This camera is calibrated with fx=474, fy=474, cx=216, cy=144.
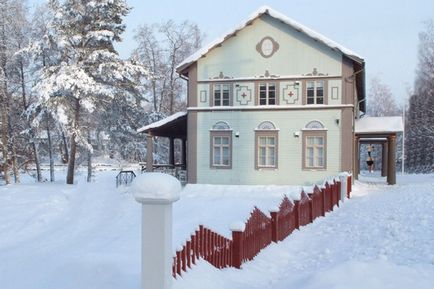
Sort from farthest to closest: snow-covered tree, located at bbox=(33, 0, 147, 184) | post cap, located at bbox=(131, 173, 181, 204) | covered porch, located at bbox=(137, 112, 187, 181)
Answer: snow-covered tree, located at bbox=(33, 0, 147, 184)
covered porch, located at bbox=(137, 112, 187, 181)
post cap, located at bbox=(131, 173, 181, 204)

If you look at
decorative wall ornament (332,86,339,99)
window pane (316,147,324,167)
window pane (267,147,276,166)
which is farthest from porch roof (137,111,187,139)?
decorative wall ornament (332,86,339,99)

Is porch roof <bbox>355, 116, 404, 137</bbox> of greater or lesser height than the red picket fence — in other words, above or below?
above

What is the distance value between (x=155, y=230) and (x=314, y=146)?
18412mm

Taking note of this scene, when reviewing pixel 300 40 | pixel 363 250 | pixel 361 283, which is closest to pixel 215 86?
pixel 300 40

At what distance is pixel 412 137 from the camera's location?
5025cm

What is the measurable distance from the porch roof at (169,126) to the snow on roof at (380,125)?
9032 millimetres

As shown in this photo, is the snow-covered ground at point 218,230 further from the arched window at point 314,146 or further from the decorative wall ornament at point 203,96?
the decorative wall ornament at point 203,96

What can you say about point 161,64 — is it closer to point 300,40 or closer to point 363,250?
point 300,40

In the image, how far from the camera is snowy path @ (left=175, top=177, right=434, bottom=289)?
5.39 metres

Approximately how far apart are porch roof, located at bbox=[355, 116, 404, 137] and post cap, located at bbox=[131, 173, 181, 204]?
20.9 metres

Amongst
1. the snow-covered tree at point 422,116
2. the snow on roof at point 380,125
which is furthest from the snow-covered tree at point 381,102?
the snow on roof at point 380,125

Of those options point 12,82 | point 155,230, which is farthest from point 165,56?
point 155,230

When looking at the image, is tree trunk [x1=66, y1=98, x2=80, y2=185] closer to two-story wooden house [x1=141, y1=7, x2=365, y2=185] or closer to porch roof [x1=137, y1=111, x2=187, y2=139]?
porch roof [x1=137, y1=111, x2=187, y2=139]

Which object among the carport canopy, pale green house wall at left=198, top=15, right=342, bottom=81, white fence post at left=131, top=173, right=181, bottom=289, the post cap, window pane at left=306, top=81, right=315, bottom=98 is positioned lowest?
white fence post at left=131, top=173, right=181, bottom=289
